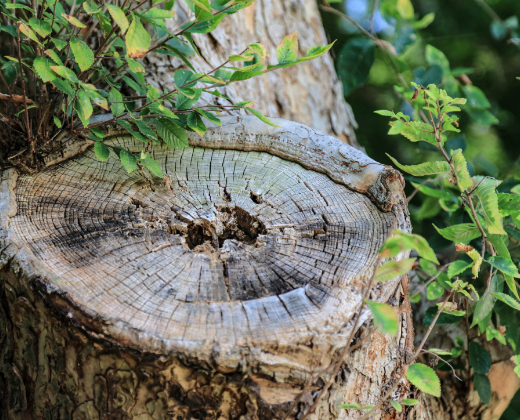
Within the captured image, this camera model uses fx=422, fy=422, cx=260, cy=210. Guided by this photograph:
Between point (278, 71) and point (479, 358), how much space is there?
5.48 ft

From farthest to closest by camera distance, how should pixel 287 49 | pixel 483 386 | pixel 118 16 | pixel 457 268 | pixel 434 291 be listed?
pixel 483 386, pixel 434 291, pixel 457 268, pixel 287 49, pixel 118 16

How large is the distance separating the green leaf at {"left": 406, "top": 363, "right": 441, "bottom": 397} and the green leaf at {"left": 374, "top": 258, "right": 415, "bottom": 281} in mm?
305

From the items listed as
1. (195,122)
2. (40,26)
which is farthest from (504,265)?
(40,26)

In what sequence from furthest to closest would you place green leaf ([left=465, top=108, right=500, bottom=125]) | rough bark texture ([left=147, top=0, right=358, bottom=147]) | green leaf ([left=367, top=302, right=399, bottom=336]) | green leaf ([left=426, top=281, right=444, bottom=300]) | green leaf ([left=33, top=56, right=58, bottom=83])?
green leaf ([left=465, top=108, right=500, bottom=125]) < rough bark texture ([left=147, top=0, right=358, bottom=147]) < green leaf ([left=426, top=281, right=444, bottom=300]) < green leaf ([left=33, top=56, right=58, bottom=83]) < green leaf ([left=367, top=302, right=399, bottom=336])

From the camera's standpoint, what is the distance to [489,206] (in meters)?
1.30

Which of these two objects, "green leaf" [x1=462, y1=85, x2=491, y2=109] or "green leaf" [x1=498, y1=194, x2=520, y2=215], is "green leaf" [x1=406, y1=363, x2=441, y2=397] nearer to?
"green leaf" [x1=498, y1=194, x2=520, y2=215]

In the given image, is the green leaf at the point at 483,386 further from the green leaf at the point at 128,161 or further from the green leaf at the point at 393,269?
the green leaf at the point at 128,161

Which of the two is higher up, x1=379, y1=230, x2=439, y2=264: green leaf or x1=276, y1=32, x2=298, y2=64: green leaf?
x1=276, y1=32, x2=298, y2=64: green leaf

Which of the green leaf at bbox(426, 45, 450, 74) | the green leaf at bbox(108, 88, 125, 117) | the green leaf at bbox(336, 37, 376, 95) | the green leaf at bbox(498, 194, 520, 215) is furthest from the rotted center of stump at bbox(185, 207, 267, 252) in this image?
the green leaf at bbox(426, 45, 450, 74)

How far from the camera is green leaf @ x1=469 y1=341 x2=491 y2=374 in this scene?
1.60 meters

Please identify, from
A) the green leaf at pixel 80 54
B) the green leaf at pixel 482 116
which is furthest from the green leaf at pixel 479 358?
the green leaf at pixel 80 54

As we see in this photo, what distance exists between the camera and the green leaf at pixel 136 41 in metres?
1.01

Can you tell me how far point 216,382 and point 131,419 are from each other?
25 centimetres

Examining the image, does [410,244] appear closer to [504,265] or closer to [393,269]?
[393,269]
